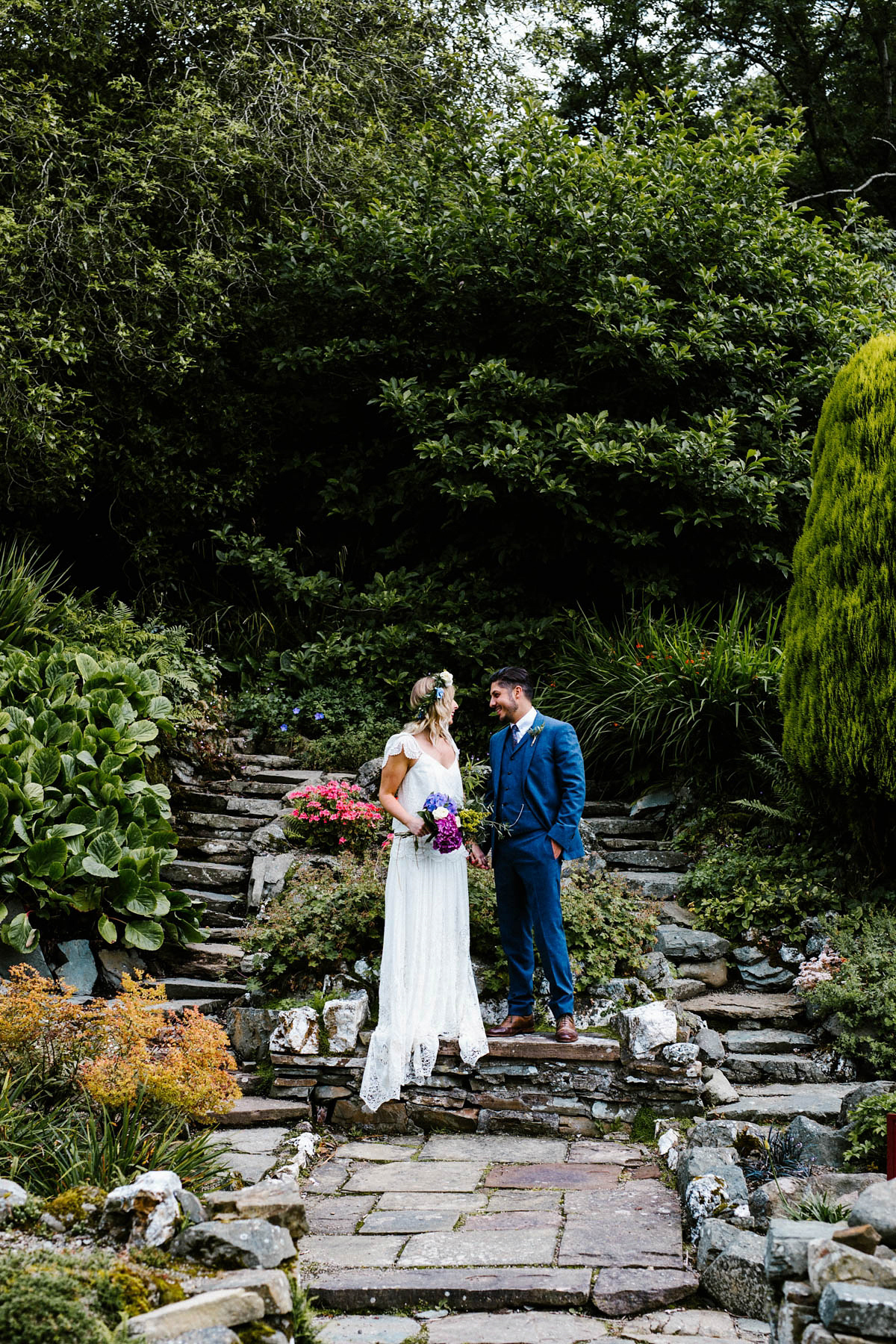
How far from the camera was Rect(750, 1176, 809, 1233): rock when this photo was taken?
3678 mm

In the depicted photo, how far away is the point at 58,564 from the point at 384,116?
536 centimetres

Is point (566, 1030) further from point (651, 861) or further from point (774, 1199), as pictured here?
point (651, 861)

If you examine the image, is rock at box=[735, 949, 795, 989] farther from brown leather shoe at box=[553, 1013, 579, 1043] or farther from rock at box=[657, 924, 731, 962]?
brown leather shoe at box=[553, 1013, 579, 1043]

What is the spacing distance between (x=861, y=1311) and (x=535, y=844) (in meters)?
2.82

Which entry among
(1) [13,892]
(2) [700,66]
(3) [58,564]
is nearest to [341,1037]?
(1) [13,892]

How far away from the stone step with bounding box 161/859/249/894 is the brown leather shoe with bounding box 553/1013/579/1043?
8.99ft

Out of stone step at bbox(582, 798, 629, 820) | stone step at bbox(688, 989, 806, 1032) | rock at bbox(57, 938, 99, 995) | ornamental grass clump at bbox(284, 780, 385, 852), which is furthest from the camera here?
stone step at bbox(582, 798, 629, 820)

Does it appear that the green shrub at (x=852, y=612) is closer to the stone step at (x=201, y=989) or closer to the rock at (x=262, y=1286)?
the stone step at (x=201, y=989)

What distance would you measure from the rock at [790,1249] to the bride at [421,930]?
2.29 meters

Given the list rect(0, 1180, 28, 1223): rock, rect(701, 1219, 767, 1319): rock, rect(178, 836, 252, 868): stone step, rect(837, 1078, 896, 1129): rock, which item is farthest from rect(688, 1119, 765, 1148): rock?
rect(178, 836, 252, 868): stone step

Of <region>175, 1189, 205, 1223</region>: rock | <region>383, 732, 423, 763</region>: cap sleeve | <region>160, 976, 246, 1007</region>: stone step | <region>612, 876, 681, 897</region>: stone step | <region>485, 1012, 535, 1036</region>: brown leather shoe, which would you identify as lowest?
<region>160, 976, 246, 1007</region>: stone step

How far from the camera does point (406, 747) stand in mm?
5285

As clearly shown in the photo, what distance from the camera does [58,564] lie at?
35.3ft

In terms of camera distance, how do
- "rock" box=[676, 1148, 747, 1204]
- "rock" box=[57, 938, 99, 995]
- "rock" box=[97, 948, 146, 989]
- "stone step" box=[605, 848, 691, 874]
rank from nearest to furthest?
1. "rock" box=[676, 1148, 747, 1204]
2. "rock" box=[57, 938, 99, 995]
3. "rock" box=[97, 948, 146, 989]
4. "stone step" box=[605, 848, 691, 874]
